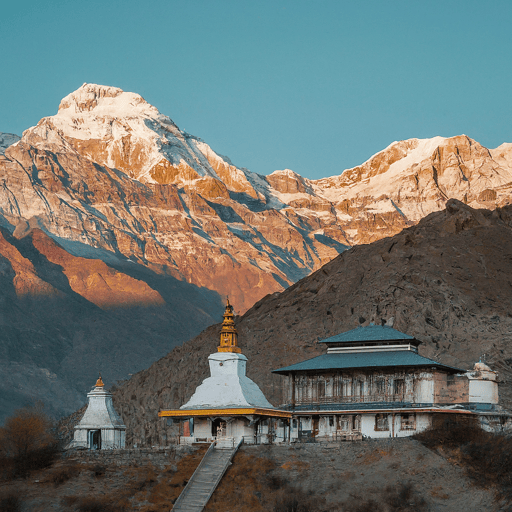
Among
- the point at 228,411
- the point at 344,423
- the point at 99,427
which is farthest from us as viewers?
the point at 99,427

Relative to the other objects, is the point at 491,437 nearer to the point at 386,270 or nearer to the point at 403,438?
the point at 403,438

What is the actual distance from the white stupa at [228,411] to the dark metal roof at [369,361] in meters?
4.19

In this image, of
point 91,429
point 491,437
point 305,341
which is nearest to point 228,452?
point 491,437

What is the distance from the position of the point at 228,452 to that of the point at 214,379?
25.6 feet

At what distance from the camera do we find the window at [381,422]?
221ft

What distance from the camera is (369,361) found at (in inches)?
2756

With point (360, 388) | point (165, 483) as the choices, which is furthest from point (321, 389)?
point (165, 483)

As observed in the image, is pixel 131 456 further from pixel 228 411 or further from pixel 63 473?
pixel 228 411

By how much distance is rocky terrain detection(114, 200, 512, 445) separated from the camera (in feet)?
358

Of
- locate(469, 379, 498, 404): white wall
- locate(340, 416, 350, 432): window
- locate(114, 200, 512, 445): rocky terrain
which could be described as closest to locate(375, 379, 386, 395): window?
locate(340, 416, 350, 432): window

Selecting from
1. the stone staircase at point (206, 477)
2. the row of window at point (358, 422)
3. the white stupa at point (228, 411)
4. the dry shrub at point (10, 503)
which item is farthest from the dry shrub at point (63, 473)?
the row of window at point (358, 422)

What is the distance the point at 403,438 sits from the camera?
60.9 meters

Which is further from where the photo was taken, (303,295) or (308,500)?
(303,295)

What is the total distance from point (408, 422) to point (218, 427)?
11962 millimetres
